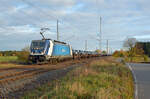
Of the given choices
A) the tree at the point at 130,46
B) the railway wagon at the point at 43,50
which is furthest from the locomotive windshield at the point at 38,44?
the tree at the point at 130,46

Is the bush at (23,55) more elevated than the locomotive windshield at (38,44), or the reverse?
the locomotive windshield at (38,44)

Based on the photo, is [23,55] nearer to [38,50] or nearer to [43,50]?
[38,50]

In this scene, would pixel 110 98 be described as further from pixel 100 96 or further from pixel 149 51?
pixel 149 51

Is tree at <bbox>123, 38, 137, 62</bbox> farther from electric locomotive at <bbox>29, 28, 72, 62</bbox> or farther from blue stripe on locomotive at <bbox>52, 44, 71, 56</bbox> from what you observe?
electric locomotive at <bbox>29, 28, 72, 62</bbox>

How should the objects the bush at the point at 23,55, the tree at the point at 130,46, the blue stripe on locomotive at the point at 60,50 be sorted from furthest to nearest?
the tree at the point at 130,46 < the bush at the point at 23,55 < the blue stripe on locomotive at the point at 60,50

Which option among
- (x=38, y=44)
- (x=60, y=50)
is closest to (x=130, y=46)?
(x=60, y=50)

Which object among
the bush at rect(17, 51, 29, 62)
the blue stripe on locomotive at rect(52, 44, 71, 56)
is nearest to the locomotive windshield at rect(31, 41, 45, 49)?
the blue stripe on locomotive at rect(52, 44, 71, 56)

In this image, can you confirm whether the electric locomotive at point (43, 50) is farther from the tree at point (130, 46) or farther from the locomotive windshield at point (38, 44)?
the tree at point (130, 46)

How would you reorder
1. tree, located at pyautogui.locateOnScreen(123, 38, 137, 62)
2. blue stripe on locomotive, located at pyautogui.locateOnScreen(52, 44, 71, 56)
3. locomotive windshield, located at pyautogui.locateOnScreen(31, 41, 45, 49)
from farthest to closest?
tree, located at pyautogui.locateOnScreen(123, 38, 137, 62)
blue stripe on locomotive, located at pyautogui.locateOnScreen(52, 44, 71, 56)
locomotive windshield, located at pyautogui.locateOnScreen(31, 41, 45, 49)

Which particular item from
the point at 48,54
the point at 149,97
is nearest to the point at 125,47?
the point at 48,54

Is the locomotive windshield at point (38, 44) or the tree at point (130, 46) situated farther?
the tree at point (130, 46)

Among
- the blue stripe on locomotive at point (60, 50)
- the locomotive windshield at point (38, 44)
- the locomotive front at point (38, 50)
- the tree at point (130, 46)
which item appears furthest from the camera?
the tree at point (130, 46)

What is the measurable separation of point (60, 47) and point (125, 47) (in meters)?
41.4

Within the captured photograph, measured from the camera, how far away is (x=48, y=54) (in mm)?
24203
